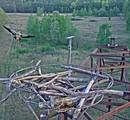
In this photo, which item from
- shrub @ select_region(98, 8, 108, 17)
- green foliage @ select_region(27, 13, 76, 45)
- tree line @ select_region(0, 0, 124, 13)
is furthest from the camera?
tree line @ select_region(0, 0, 124, 13)

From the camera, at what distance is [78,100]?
5.40 metres

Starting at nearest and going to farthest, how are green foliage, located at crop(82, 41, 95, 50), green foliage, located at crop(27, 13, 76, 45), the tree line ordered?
1. green foliage, located at crop(82, 41, 95, 50)
2. green foliage, located at crop(27, 13, 76, 45)
3. the tree line

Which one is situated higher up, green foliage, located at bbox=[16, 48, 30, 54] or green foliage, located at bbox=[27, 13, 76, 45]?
green foliage, located at bbox=[27, 13, 76, 45]

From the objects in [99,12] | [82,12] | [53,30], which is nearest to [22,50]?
[53,30]

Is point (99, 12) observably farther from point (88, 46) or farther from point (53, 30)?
point (88, 46)

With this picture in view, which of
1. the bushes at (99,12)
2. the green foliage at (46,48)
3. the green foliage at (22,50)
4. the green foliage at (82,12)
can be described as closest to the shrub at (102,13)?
the bushes at (99,12)

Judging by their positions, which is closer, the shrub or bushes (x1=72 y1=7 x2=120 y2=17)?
bushes (x1=72 y1=7 x2=120 y2=17)

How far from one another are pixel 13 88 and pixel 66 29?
52.2 feet

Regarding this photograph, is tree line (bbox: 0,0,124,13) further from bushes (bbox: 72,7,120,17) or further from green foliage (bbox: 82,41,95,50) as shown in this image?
green foliage (bbox: 82,41,95,50)

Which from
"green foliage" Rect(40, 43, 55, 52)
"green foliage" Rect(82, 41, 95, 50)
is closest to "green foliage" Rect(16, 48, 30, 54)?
"green foliage" Rect(40, 43, 55, 52)

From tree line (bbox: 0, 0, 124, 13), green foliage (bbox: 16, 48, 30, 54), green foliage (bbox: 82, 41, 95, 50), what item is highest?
tree line (bbox: 0, 0, 124, 13)

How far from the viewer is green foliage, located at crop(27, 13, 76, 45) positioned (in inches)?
859

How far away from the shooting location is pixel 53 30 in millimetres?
21969

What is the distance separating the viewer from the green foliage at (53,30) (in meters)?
21.8
